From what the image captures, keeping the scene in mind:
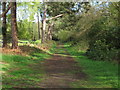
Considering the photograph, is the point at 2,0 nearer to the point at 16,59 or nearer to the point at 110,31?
the point at 16,59

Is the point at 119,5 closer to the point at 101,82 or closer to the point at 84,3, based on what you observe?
the point at 101,82

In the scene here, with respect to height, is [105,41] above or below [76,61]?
above

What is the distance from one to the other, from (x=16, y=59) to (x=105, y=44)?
7364mm

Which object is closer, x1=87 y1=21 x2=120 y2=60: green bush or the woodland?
the woodland

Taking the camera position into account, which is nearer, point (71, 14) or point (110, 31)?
point (110, 31)

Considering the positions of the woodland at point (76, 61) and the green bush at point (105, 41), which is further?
the green bush at point (105, 41)

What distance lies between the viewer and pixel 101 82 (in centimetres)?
839

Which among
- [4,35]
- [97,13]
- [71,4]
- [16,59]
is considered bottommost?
[16,59]

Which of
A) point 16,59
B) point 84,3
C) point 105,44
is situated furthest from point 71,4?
point 16,59

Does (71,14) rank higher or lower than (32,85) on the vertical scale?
higher

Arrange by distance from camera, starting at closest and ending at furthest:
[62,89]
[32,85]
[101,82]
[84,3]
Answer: [62,89] → [32,85] → [101,82] → [84,3]

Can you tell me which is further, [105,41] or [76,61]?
[105,41]

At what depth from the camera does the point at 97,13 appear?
20.6 m

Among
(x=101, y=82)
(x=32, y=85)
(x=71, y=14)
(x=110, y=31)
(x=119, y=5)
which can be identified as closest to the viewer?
(x=32, y=85)
